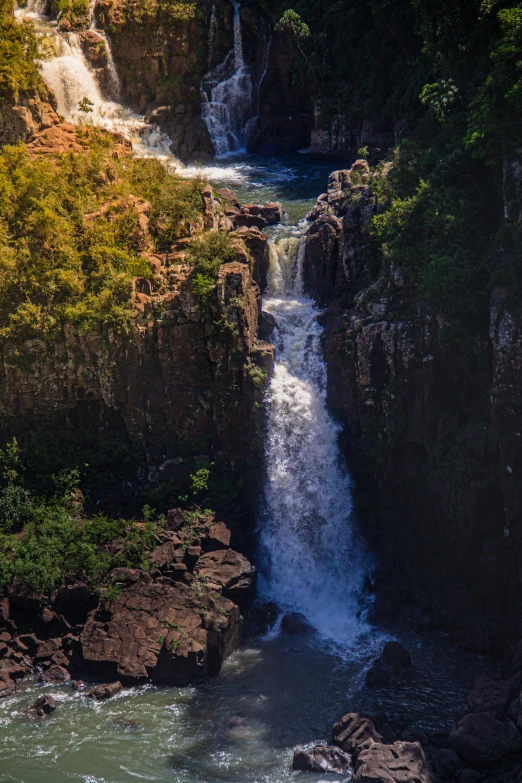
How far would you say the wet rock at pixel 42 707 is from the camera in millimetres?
25438

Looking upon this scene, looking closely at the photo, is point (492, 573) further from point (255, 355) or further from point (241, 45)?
point (241, 45)

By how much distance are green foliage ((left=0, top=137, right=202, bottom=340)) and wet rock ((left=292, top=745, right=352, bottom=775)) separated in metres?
16.2

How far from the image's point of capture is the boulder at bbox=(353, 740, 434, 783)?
70.5 feet

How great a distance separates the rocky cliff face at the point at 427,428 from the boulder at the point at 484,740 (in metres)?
5.85

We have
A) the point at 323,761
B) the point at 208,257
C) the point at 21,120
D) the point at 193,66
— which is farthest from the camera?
A: the point at 193,66

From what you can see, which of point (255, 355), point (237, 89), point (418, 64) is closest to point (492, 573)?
point (255, 355)

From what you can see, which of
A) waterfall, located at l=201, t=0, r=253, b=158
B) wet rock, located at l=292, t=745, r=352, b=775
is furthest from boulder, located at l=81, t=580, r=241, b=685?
waterfall, located at l=201, t=0, r=253, b=158

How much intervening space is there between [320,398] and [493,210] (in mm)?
9238

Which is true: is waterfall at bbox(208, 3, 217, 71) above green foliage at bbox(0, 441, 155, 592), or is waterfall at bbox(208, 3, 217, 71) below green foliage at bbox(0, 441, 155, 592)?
above

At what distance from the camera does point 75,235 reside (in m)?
33.8

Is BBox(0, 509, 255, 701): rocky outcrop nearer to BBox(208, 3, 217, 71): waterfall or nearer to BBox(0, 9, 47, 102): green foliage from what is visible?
BBox(0, 9, 47, 102): green foliage

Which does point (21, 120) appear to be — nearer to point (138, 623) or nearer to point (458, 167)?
point (458, 167)

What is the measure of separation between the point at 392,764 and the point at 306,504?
456 inches

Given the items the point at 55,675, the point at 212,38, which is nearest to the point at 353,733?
the point at 55,675
